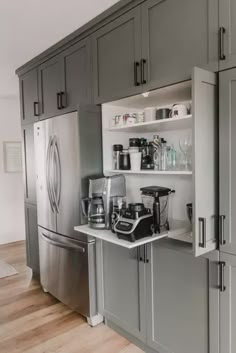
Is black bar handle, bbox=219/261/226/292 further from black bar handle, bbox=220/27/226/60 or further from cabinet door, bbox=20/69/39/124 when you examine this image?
cabinet door, bbox=20/69/39/124

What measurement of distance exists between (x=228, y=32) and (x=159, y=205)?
113cm

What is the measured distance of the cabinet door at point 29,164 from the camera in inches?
134

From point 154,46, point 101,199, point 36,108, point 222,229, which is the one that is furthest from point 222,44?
point 36,108

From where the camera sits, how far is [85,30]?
7.77ft

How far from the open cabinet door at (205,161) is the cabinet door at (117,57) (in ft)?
1.89

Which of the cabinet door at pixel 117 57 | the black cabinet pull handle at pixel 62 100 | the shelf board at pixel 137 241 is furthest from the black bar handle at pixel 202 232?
the black cabinet pull handle at pixel 62 100

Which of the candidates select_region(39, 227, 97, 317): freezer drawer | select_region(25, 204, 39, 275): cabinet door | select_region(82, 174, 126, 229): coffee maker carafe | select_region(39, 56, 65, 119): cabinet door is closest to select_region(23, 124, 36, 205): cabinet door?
select_region(25, 204, 39, 275): cabinet door

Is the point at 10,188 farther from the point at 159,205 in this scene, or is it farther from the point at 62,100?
the point at 159,205

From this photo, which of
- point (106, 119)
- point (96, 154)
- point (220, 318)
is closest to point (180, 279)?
point (220, 318)

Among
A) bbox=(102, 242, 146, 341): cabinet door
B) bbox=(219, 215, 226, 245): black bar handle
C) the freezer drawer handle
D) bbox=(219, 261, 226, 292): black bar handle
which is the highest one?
bbox=(219, 215, 226, 245): black bar handle

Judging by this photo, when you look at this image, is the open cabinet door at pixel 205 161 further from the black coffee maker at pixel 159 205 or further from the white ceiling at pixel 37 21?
the white ceiling at pixel 37 21

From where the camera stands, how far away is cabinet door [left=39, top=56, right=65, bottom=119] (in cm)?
277

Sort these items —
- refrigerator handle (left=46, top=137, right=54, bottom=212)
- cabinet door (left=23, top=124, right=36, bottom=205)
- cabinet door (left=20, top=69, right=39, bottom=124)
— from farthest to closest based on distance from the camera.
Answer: cabinet door (left=23, top=124, right=36, bottom=205), cabinet door (left=20, top=69, right=39, bottom=124), refrigerator handle (left=46, top=137, right=54, bottom=212)

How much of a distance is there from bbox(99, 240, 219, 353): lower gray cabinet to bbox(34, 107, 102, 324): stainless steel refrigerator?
181 mm
